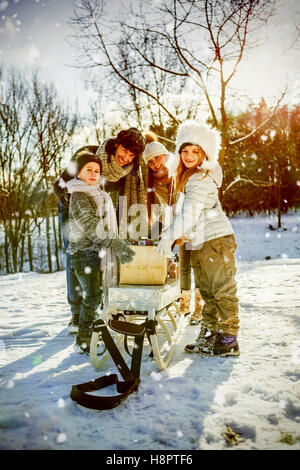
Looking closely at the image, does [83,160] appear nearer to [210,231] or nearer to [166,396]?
[210,231]

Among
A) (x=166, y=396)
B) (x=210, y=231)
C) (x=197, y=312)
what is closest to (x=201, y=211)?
(x=210, y=231)

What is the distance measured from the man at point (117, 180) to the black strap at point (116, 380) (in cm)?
121

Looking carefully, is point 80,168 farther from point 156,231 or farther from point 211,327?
point 211,327

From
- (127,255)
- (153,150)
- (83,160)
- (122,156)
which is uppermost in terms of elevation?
(153,150)

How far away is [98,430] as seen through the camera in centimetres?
170

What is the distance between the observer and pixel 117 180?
3410 mm

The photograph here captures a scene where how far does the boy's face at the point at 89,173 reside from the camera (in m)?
2.79

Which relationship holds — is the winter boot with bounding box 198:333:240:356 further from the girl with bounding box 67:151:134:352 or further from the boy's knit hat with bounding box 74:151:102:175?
the boy's knit hat with bounding box 74:151:102:175

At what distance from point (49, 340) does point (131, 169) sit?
2.03 m

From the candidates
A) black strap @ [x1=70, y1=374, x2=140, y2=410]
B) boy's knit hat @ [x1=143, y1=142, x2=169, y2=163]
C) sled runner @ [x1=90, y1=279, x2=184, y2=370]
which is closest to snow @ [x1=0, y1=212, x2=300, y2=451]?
black strap @ [x1=70, y1=374, x2=140, y2=410]

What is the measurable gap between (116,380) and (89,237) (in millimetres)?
1178

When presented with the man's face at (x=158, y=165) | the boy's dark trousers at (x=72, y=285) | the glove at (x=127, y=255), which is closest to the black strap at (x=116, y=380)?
the glove at (x=127, y=255)

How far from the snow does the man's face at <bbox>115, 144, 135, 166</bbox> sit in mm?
1919

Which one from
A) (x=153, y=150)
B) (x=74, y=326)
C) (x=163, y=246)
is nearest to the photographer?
(x=163, y=246)
